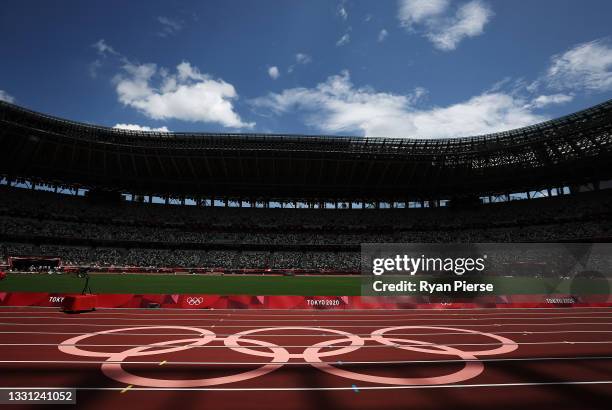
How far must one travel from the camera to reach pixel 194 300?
19.1m

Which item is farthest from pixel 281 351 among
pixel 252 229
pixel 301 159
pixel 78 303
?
pixel 252 229

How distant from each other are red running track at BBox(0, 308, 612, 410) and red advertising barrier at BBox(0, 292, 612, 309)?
9.51ft

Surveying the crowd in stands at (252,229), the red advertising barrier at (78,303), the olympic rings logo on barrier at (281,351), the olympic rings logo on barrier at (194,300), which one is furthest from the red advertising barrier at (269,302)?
the crowd in stands at (252,229)

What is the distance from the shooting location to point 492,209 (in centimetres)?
6556

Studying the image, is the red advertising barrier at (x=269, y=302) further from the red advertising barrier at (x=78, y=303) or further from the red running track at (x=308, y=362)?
the red running track at (x=308, y=362)

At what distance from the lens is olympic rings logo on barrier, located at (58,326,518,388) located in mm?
7586

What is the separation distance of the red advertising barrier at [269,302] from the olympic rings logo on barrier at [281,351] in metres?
5.49

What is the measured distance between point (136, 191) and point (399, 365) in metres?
68.0

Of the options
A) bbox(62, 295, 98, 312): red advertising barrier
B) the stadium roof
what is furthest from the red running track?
the stadium roof

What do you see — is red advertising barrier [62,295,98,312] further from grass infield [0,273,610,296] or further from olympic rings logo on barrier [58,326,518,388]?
grass infield [0,273,610,296]

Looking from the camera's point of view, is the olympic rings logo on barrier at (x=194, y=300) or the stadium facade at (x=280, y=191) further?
the stadium facade at (x=280, y=191)

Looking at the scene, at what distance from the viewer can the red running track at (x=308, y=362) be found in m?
6.70

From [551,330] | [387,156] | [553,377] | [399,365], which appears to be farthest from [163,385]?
[387,156]

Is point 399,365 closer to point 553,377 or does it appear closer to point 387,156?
point 553,377
